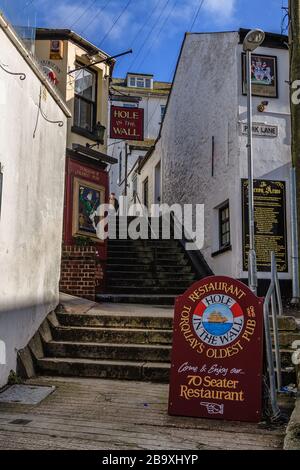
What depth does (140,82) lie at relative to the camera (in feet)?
105

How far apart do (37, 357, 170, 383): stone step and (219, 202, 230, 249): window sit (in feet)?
16.7

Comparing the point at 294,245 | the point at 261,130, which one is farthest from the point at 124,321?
the point at 261,130

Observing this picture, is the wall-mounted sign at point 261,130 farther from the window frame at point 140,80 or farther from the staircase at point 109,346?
the window frame at point 140,80

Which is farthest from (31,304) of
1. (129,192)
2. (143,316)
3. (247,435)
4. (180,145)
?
(129,192)

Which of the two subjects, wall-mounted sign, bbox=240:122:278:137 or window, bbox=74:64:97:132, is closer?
wall-mounted sign, bbox=240:122:278:137

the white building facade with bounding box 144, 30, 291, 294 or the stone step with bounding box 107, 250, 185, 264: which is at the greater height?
the white building facade with bounding box 144, 30, 291, 294

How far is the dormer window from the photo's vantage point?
105 ft

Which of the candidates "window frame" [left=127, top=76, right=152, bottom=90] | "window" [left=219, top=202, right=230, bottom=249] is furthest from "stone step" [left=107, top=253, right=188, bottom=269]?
"window frame" [left=127, top=76, right=152, bottom=90]

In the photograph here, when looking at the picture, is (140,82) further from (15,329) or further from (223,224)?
(15,329)

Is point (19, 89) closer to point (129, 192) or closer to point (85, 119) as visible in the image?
point (85, 119)

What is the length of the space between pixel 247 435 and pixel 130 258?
25.4 feet

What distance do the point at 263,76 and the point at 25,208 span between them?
21.5 feet

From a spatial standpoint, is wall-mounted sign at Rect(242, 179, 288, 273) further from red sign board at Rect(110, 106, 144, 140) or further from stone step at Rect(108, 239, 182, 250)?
red sign board at Rect(110, 106, 144, 140)

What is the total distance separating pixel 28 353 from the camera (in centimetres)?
590
